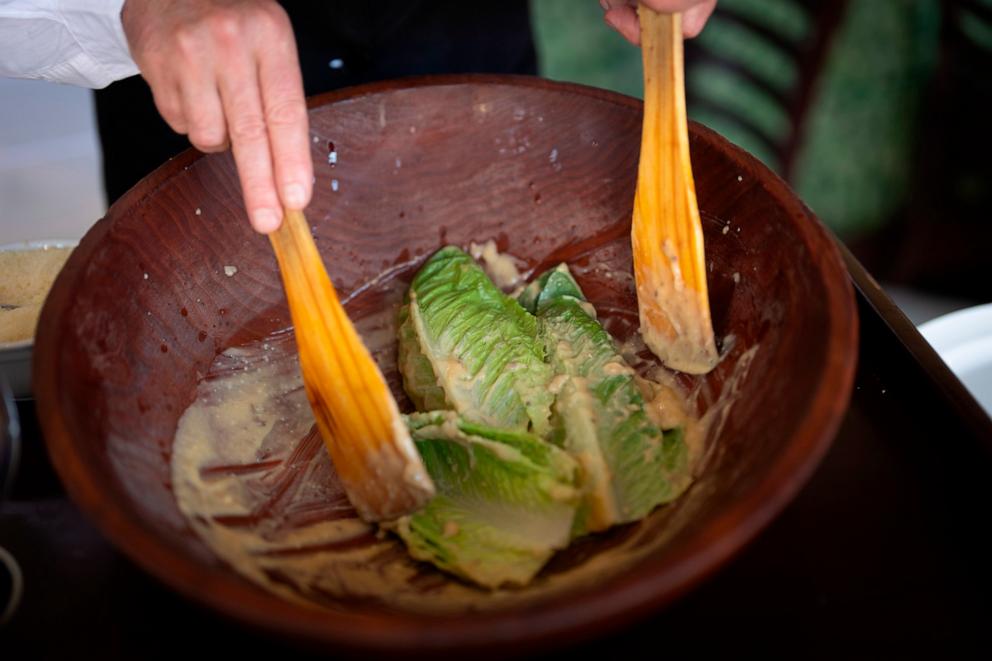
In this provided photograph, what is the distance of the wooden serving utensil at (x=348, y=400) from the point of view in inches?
33.3

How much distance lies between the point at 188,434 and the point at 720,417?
1.75ft

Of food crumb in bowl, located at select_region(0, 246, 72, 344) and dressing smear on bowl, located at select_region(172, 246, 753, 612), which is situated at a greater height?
food crumb in bowl, located at select_region(0, 246, 72, 344)

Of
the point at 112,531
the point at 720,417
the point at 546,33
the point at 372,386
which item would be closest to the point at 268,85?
the point at 372,386

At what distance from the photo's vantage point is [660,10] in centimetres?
91

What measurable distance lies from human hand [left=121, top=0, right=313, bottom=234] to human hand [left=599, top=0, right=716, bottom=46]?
38 centimetres

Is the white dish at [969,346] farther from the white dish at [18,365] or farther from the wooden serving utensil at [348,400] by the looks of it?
the white dish at [18,365]

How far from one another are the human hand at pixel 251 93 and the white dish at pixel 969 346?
31.6 inches

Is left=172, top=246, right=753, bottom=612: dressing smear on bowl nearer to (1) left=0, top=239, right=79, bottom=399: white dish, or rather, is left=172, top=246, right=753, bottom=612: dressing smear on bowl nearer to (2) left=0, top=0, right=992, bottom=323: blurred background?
(1) left=0, top=239, right=79, bottom=399: white dish

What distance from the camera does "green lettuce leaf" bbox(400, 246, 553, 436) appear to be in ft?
3.24

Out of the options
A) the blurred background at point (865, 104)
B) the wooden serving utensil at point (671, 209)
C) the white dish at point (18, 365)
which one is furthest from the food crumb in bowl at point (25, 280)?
the blurred background at point (865, 104)

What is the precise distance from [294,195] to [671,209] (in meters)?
0.40

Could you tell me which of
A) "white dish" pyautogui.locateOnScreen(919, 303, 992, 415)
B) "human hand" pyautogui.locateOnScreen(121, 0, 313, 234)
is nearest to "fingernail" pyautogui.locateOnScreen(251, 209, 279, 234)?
"human hand" pyautogui.locateOnScreen(121, 0, 313, 234)

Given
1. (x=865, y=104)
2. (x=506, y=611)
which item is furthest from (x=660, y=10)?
(x=865, y=104)

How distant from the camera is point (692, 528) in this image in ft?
2.31
